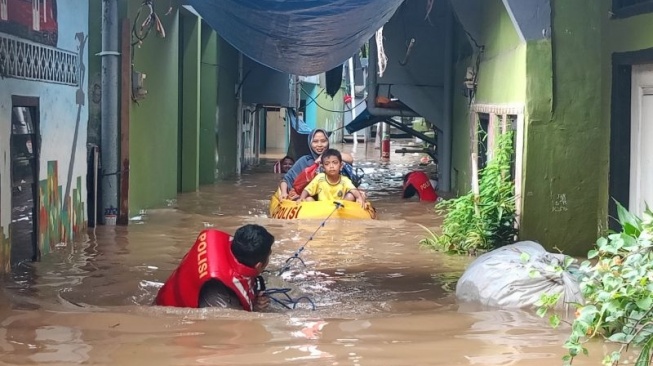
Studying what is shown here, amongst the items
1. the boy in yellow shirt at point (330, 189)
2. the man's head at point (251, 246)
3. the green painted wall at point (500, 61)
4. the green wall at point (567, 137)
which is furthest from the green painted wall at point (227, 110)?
the man's head at point (251, 246)

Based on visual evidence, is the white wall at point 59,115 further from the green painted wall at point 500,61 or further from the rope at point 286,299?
the green painted wall at point 500,61

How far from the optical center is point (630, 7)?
8688 millimetres

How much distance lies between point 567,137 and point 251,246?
4557 mm

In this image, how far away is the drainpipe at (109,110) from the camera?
1169 centimetres

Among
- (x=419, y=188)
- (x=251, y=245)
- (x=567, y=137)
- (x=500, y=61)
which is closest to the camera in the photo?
(x=251, y=245)

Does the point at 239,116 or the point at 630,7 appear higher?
the point at 630,7

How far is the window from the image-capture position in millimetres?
8234

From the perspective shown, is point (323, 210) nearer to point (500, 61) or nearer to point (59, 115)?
point (500, 61)

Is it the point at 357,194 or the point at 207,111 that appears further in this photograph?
the point at 207,111

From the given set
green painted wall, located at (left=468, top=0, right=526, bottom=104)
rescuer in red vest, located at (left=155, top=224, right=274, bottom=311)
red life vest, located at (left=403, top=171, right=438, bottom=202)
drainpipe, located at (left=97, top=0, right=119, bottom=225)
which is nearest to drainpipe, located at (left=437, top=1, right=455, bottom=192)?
red life vest, located at (left=403, top=171, right=438, bottom=202)

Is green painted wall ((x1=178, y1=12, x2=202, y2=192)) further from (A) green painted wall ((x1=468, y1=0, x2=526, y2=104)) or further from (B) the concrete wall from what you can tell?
(B) the concrete wall

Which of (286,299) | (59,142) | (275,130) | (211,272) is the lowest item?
(286,299)

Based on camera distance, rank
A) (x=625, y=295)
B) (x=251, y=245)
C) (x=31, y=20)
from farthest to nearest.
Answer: (x=31, y=20), (x=251, y=245), (x=625, y=295)

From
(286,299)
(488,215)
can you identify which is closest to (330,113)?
(488,215)
